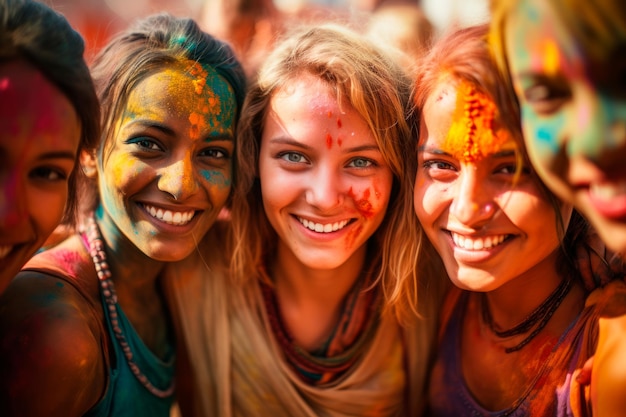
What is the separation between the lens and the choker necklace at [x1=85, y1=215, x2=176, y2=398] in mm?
1956

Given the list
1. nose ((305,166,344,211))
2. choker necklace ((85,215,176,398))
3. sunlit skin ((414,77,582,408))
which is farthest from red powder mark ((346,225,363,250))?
choker necklace ((85,215,176,398))

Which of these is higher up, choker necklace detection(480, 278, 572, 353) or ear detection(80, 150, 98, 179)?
ear detection(80, 150, 98, 179)

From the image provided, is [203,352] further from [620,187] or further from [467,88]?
[620,187]

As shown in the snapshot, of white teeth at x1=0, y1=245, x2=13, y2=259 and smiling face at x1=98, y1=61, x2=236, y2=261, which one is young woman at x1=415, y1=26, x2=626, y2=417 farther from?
white teeth at x1=0, y1=245, x2=13, y2=259

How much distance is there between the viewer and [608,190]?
126cm

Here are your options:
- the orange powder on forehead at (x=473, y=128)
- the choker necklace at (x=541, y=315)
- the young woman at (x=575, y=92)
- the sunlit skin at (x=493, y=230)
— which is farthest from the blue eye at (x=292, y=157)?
the choker necklace at (x=541, y=315)

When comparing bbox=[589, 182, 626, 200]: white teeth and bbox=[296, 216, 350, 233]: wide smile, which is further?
bbox=[296, 216, 350, 233]: wide smile

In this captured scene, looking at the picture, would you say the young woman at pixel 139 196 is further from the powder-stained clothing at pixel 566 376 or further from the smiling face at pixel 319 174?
the powder-stained clothing at pixel 566 376

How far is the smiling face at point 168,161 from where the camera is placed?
1.89 metres

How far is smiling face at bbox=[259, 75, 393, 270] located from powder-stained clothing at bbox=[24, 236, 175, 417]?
606mm

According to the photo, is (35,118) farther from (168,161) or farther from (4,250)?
(168,161)

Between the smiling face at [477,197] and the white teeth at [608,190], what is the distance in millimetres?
382

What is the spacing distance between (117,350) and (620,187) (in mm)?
1502

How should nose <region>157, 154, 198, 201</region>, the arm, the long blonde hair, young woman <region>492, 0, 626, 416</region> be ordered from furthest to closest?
the long blonde hair < nose <region>157, 154, 198, 201</region> < the arm < young woman <region>492, 0, 626, 416</region>
